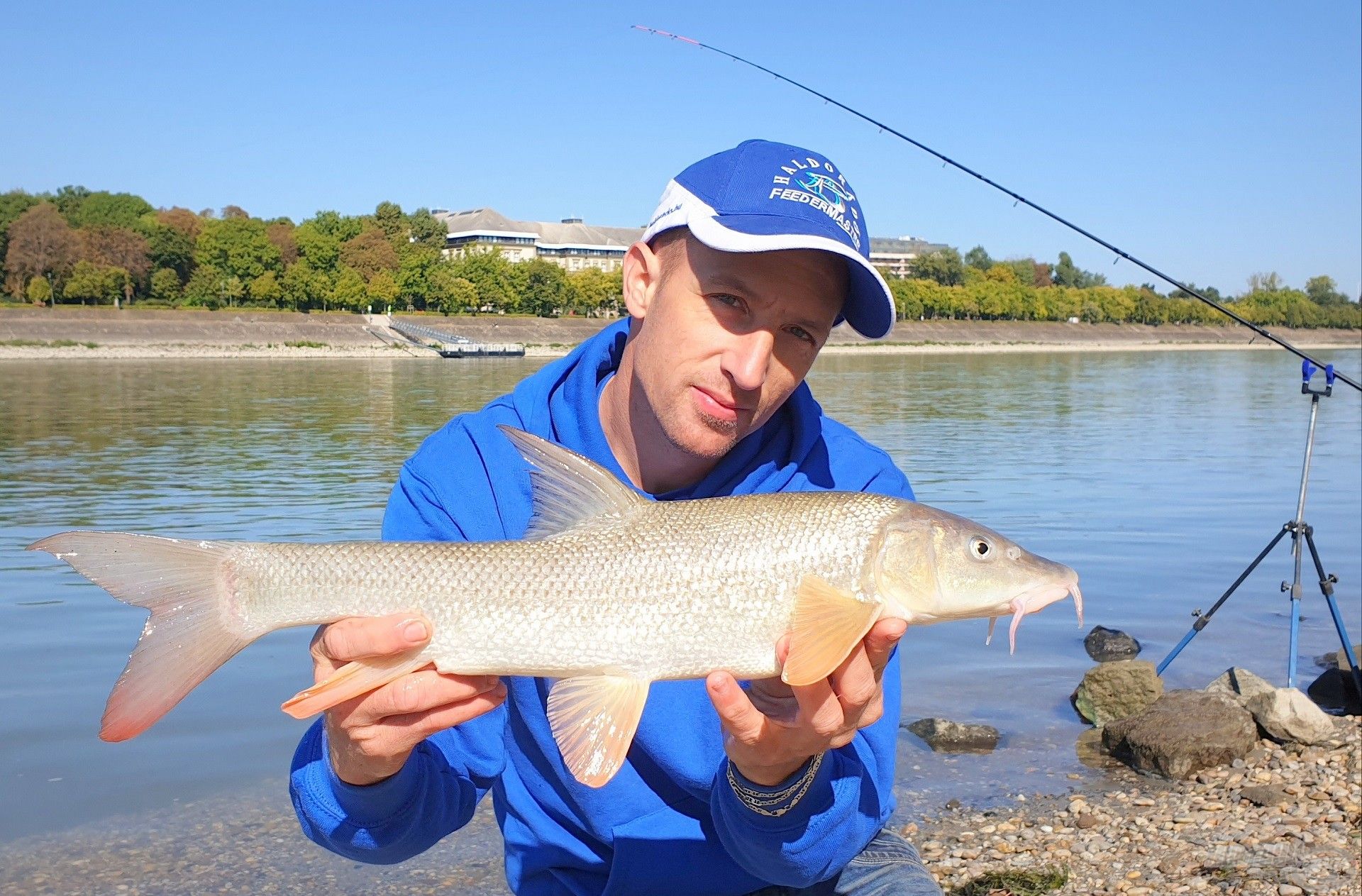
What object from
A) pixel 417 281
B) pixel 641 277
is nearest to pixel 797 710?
pixel 641 277

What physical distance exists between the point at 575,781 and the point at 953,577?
4.48 feet

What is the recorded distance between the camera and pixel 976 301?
139500mm

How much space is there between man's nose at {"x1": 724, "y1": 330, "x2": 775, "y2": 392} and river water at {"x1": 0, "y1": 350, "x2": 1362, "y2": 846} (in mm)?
4497

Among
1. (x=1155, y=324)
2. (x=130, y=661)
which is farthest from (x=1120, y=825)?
(x=1155, y=324)

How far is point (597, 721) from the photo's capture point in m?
3.00

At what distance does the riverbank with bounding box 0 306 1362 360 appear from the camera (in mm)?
70438

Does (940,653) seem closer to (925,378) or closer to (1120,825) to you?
(1120,825)

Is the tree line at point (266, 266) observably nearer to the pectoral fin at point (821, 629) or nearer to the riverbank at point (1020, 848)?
the riverbank at point (1020, 848)

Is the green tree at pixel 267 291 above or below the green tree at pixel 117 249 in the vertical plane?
below

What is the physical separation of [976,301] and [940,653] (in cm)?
13411

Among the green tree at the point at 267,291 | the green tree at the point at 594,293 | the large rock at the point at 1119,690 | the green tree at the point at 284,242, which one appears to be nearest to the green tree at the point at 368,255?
the green tree at the point at 284,242

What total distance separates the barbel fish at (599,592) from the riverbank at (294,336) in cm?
6875

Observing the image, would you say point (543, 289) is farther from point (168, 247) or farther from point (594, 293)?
point (168, 247)

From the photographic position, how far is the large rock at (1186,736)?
7527 millimetres
